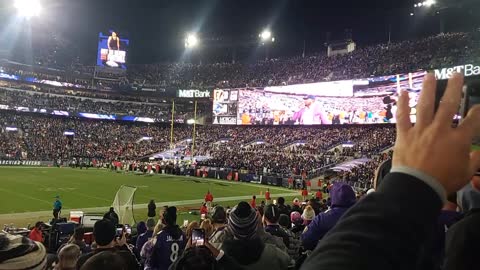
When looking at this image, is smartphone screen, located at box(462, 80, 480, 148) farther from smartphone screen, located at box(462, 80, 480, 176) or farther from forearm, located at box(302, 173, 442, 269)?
forearm, located at box(302, 173, 442, 269)

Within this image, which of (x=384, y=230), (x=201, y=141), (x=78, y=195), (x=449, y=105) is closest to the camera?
(x=384, y=230)

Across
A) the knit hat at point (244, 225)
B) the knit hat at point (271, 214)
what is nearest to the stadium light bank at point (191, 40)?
the knit hat at point (271, 214)

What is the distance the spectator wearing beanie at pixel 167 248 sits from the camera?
5.66 metres

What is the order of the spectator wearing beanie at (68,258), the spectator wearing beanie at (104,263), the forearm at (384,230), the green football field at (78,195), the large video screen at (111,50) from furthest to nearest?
the large video screen at (111,50), the green football field at (78,195), the spectator wearing beanie at (68,258), the spectator wearing beanie at (104,263), the forearm at (384,230)

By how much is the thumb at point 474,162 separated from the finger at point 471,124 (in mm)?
74

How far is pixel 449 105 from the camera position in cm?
114

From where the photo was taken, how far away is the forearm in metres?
1.00

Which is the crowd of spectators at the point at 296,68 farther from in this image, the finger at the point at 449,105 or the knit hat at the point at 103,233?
the finger at the point at 449,105

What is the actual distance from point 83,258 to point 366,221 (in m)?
3.37

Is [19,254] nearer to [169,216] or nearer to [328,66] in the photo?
[169,216]

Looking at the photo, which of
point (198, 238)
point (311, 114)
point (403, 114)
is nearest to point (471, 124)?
point (403, 114)

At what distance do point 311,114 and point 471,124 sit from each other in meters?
55.2

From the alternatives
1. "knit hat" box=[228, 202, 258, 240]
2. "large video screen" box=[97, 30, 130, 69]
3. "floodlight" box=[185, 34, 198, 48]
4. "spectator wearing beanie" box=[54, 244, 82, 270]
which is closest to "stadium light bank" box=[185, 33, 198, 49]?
"floodlight" box=[185, 34, 198, 48]

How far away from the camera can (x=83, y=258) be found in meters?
3.79
